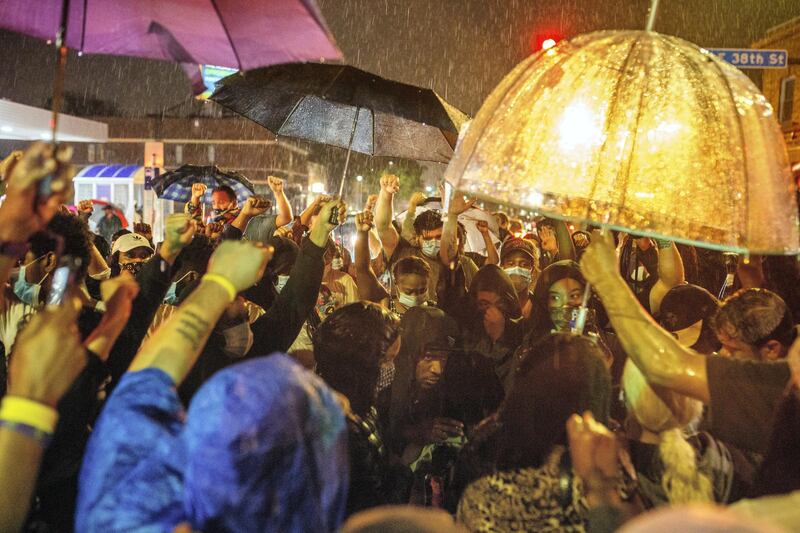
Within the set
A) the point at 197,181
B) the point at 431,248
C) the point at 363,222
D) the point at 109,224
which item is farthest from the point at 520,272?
the point at 109,224

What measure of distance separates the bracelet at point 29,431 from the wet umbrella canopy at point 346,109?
11.8 feet

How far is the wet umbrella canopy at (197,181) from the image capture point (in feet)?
35.4

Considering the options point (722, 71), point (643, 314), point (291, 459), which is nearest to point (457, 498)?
point (643, 314)

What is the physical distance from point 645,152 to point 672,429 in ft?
4.03

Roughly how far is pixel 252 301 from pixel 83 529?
3.60 m

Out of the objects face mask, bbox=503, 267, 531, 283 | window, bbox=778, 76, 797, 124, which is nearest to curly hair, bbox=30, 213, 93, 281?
face mask, bbox=503, 267, 531, 283

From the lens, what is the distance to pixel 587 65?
9.27 ft

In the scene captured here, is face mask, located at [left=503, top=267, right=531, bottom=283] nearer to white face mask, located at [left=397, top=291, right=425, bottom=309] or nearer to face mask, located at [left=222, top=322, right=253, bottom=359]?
white face mask, located at [left=397, top=291, right=425, bottom=309]

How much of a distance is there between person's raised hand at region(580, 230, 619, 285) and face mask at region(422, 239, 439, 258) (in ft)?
13.3

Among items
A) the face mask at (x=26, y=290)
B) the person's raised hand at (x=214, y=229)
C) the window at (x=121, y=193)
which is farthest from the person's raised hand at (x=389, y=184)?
the window at (x=121, y=193)

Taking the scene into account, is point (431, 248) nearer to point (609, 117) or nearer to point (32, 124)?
point (609, 117)

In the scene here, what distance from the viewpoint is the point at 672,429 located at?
301 cm

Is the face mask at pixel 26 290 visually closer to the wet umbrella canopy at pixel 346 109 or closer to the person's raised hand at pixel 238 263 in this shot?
the wet umbrella canopy at pixel 346 109

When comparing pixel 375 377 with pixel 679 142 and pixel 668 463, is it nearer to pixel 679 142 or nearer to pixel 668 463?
pixel 668 463
